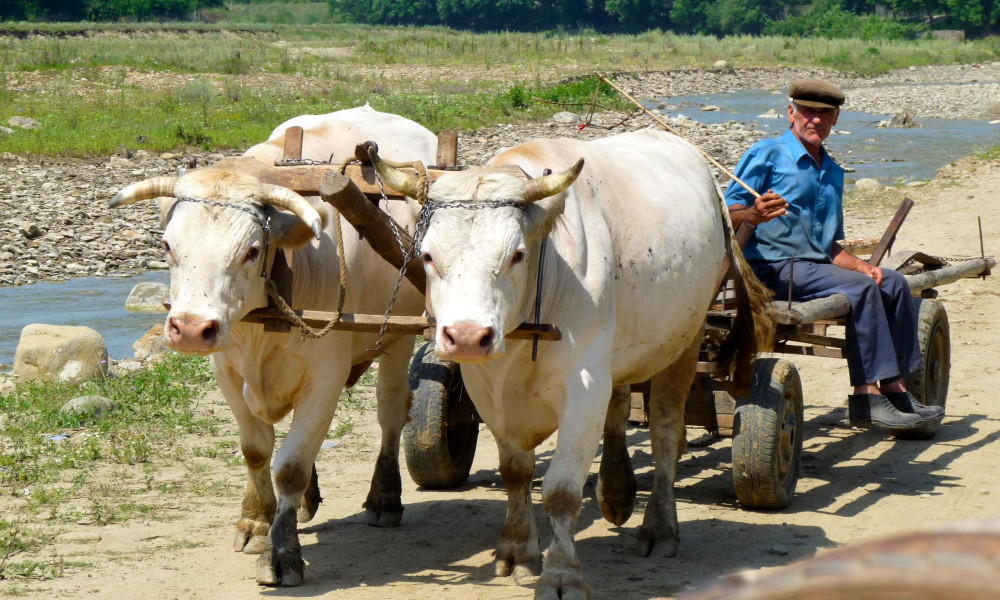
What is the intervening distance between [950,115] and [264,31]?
151 feet

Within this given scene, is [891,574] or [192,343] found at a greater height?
[891,574]

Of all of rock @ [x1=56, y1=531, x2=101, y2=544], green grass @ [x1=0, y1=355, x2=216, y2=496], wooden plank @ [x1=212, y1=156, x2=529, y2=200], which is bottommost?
green grass @ [x1=0, y1=355, x2=216, y2=496]

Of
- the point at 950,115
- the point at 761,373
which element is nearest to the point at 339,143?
the point at 761,373

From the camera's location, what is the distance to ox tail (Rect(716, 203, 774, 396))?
5.87m

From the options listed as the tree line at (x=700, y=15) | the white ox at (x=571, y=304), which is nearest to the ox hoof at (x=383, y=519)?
the white ox at (x=571, y=304)

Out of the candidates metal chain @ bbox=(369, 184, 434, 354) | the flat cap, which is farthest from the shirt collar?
metal chain @ bbox=(369, 184, 434, 354)

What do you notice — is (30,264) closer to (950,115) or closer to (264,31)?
(950,115)

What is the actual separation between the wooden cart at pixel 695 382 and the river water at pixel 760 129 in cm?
488

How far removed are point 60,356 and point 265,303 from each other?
13.1ft

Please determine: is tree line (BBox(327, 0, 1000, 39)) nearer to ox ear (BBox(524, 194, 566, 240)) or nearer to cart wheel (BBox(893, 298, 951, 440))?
cart wheel (BBox(893, 298, 951, 440))

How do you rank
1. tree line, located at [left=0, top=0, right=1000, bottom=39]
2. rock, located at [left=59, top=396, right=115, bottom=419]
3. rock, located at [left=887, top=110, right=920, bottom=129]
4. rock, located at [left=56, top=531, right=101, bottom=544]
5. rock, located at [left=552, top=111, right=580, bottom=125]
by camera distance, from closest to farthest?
rock, located at [left=56, top=531, right=101, bottom=544] → rock, located at [left=59, top=396, right=115, bottom=419] → rock, located at [left=552, top=111, right=580, bottom=125] → rock, located at [left=887, top=110, right=920, bottom=129] → tree line, located at [left=0, top=0, right=1000, bottom=39]

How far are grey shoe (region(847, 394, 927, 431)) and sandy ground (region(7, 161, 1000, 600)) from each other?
0.34m

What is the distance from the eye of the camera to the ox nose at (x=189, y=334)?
4402mm

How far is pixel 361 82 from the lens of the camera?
32.9 metres
